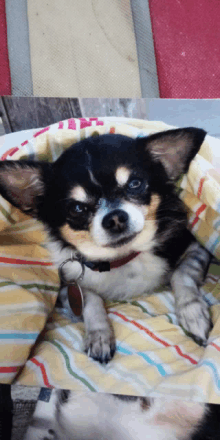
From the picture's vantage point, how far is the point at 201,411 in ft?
1.21

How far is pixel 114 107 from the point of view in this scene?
31.6 inches

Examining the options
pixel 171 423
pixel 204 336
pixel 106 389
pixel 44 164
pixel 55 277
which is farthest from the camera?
pixel 55 277

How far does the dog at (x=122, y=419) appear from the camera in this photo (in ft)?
1.19

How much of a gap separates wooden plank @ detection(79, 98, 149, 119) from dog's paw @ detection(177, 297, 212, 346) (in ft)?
1.61

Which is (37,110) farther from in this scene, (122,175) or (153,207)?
(153,207)

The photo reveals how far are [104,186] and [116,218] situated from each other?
3.5 inches

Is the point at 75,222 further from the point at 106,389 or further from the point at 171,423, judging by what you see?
the point at 171,423

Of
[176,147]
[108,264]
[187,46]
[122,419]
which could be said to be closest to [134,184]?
[176,147]

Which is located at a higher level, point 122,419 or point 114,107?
point 114,107

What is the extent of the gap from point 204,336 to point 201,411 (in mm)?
327

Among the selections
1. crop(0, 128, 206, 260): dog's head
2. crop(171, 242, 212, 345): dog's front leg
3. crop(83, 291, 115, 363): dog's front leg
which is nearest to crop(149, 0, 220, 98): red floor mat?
crop(0, 128, 206, 260): dog's head

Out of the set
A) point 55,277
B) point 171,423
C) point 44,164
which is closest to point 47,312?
point 55,277

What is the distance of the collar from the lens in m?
0.89

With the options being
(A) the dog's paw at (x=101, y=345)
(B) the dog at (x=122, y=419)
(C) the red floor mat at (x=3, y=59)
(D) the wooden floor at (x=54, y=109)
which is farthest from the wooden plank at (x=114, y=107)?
(B) the dog at (x=122, y=419)
